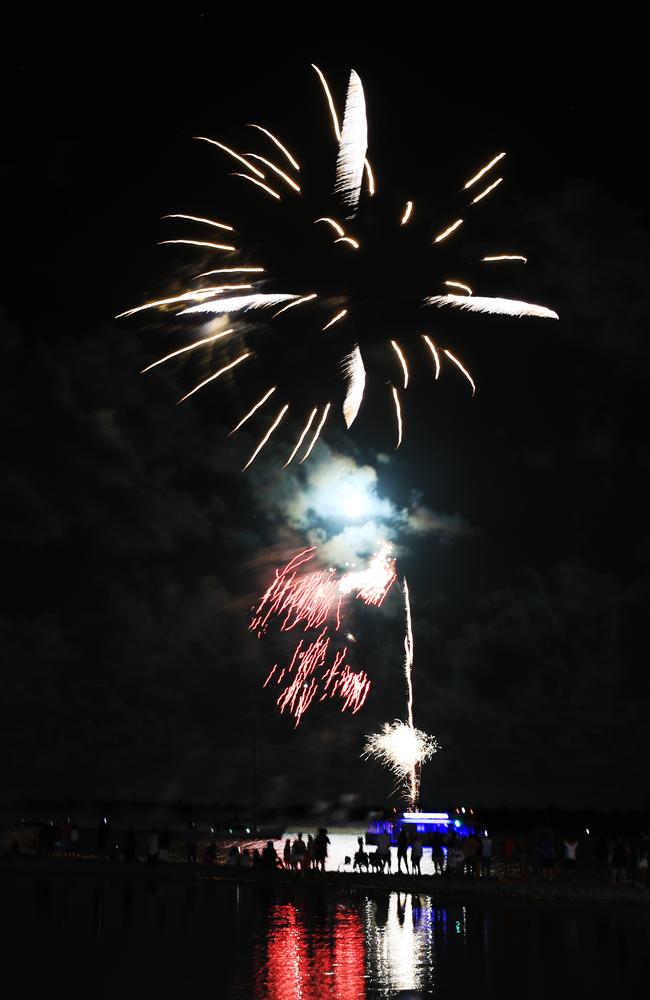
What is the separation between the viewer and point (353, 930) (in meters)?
24.3

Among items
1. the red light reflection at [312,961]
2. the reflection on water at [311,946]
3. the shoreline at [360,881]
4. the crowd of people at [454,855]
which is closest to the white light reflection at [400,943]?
the reflection on water at [311,946]

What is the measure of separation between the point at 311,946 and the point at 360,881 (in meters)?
15.8

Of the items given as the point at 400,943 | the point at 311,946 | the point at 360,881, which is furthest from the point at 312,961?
the point at 360,881

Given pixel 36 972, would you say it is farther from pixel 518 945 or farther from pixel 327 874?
pixel 327 874

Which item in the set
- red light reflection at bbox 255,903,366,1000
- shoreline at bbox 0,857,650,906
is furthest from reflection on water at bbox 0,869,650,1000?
shoreline at bbox 0,857,650,906

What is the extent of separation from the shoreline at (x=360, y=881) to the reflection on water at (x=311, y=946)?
765 mm

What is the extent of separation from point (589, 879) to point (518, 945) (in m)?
13.7

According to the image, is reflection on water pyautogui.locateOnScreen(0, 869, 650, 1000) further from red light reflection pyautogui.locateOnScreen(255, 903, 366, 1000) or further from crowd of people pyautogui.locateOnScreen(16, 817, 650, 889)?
crowd of people pyautogui.locateOnScreen(16, 817, 650, 889)

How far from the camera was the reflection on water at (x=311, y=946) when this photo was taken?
16.9 meters

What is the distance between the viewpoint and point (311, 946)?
69.9 feet

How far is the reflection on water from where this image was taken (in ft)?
55.4

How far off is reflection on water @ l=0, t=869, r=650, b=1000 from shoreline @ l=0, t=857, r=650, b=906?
765mm

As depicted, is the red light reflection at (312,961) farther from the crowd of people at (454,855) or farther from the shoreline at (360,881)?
the crowd of people at (454,855)

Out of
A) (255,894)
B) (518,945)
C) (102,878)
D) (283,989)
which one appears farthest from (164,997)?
(102,878)
